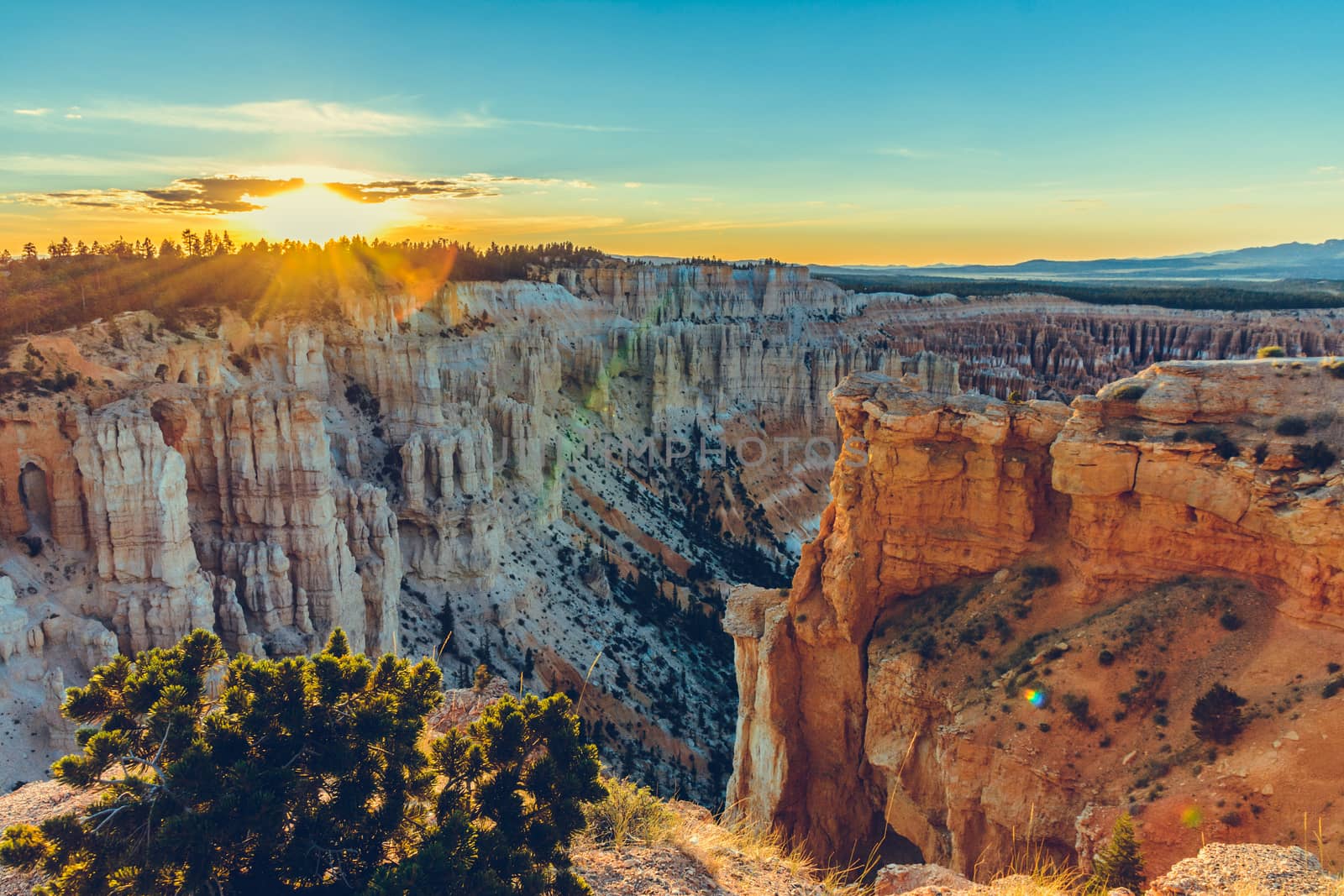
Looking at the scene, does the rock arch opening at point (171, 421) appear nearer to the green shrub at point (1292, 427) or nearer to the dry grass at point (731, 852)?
the dry grass at point (731, 852)

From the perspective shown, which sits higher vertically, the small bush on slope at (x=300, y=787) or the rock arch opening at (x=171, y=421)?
the rock arch opening at (x=171, y=421)

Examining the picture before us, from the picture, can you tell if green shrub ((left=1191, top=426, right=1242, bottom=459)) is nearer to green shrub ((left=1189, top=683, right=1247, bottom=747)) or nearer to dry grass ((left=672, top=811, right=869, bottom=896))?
green shrub ((left=1189, top=683, right=1247, bottom=747))

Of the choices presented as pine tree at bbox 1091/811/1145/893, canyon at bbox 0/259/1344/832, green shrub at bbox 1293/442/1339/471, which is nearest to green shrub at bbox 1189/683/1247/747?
canyon at bbox 0/259/1344/832

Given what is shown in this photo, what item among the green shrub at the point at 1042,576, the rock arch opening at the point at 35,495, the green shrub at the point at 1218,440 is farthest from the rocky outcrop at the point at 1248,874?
the rock arch opening at the point at 35,495

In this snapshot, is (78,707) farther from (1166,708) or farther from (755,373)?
(755,373)

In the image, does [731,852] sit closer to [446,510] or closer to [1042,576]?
[1042,576]

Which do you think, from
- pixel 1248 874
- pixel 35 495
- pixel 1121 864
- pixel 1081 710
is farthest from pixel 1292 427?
pixel 35 495
